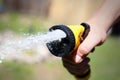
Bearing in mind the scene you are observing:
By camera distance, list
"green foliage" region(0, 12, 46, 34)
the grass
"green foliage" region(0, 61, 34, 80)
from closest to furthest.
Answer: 1. "green foliage" region(0, 61, 34, 80)
2. the grass
3. "green foliage" region(0, 12, 46, 34)

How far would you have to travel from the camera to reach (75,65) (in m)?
1.09

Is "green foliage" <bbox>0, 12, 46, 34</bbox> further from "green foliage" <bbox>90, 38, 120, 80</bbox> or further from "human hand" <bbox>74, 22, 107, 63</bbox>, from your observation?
"human hand" <bbox>74, 22, 107, 63</bbox>

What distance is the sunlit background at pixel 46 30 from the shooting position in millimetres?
2977

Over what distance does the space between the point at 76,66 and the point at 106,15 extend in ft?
0.50

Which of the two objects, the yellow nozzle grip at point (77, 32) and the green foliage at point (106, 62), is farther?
the green foliage at point (106, 62)

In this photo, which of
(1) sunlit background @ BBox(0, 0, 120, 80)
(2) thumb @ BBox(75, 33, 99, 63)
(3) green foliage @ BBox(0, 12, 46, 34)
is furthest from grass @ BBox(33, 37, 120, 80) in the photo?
(2) thumb @ BBox(75, 33, 99, 63)

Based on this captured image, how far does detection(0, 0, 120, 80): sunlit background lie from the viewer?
117 inches

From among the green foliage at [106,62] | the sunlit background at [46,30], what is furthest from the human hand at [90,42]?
the green foliage at [106,62]

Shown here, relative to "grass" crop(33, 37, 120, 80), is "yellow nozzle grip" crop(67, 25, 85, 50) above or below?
below

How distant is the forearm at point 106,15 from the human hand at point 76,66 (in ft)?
0.29

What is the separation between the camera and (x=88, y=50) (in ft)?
3.44

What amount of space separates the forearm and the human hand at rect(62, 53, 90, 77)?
9cm

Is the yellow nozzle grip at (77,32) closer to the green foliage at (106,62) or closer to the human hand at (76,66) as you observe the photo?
the human hand at (76,66)

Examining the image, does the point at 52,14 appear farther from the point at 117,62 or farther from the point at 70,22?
the point at 117,62
